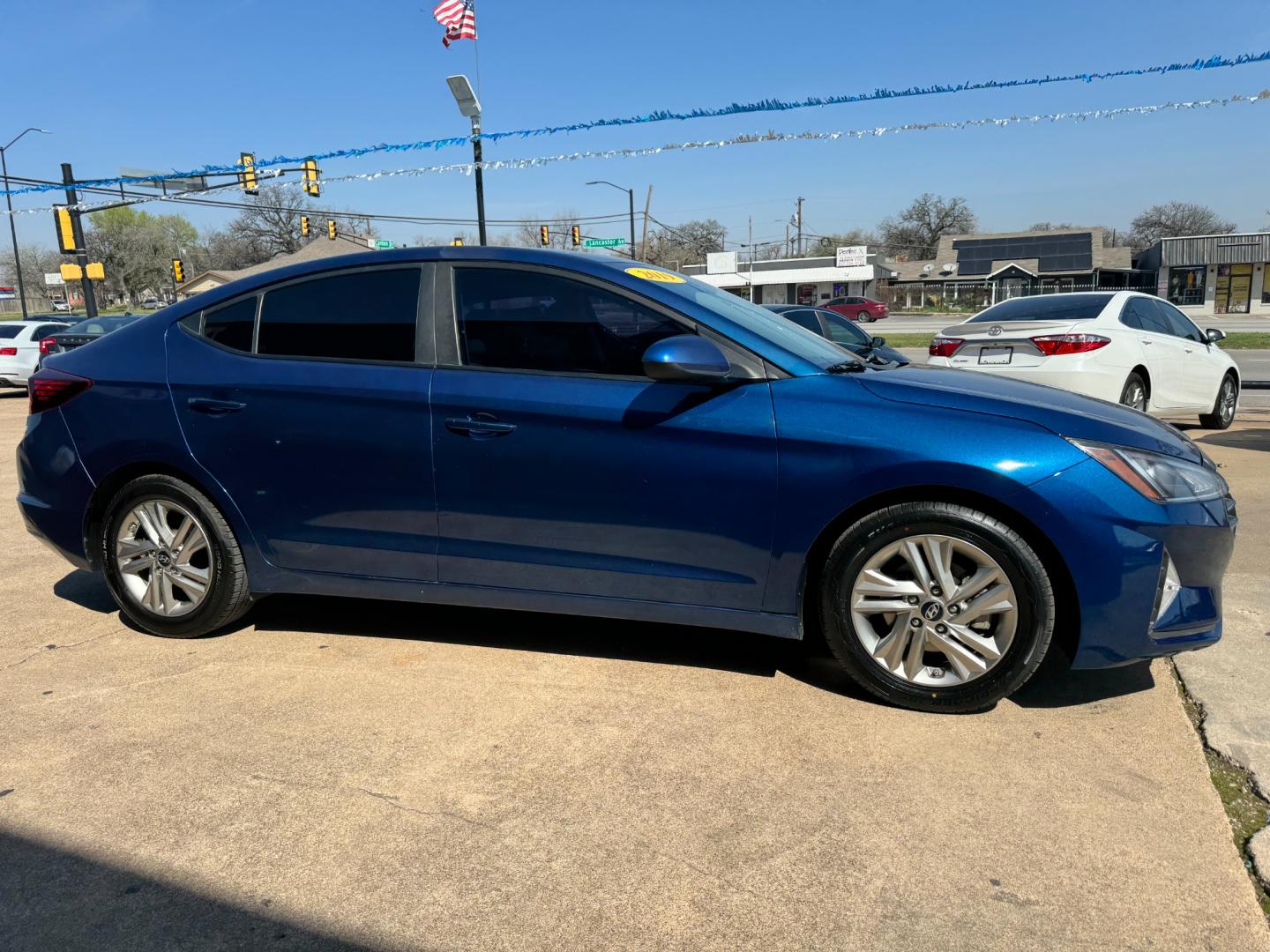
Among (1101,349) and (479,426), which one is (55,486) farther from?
(1101,349)

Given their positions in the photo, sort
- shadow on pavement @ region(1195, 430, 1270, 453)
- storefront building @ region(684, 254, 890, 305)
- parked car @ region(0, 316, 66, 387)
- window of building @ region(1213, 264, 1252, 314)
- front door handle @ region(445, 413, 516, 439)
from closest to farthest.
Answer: front door handle @ region(445, 413, 516, 439)
shadow on pavement @ region(1195, 430, 1270, 453)
parked car @ region(0, 316, 66, 387)
window of building @ region(1213, 264, 1252, 314)
storefront building @ region(684, 254, 890, 305)

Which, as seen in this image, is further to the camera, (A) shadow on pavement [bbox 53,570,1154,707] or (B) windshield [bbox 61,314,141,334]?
(B) windshield [bbox 61,314,141,334]

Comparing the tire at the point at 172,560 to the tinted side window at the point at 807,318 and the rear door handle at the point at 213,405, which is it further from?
the tinted side window at the point at 807,318

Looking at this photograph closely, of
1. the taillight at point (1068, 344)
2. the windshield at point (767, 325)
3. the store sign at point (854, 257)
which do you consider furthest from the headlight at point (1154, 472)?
the store sign at point (854, 257)

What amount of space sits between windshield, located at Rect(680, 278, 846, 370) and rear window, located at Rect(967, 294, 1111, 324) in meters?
5.09

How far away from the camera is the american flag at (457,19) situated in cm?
1639

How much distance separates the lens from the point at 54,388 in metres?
4.02

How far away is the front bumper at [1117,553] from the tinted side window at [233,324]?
3024 millimetres

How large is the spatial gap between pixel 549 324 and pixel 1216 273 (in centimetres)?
5888

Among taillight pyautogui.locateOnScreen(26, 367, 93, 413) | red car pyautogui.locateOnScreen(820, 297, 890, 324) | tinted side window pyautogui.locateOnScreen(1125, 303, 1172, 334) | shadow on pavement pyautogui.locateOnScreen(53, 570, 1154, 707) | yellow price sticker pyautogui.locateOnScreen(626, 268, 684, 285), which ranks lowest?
red car pyautogui.locateOnScreen(820, 297, 890, 324)

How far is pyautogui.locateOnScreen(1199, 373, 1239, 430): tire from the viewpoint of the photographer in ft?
31.6

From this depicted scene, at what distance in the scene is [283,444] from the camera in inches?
145

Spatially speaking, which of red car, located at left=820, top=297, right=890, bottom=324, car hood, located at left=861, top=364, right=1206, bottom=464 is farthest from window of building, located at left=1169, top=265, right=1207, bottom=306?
car hood, located at left=861, top=364, right=1206, bottom=464

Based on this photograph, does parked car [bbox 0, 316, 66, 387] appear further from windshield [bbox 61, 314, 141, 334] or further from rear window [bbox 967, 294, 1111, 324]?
rear window [bbox 967, 294, 1111, 324]
